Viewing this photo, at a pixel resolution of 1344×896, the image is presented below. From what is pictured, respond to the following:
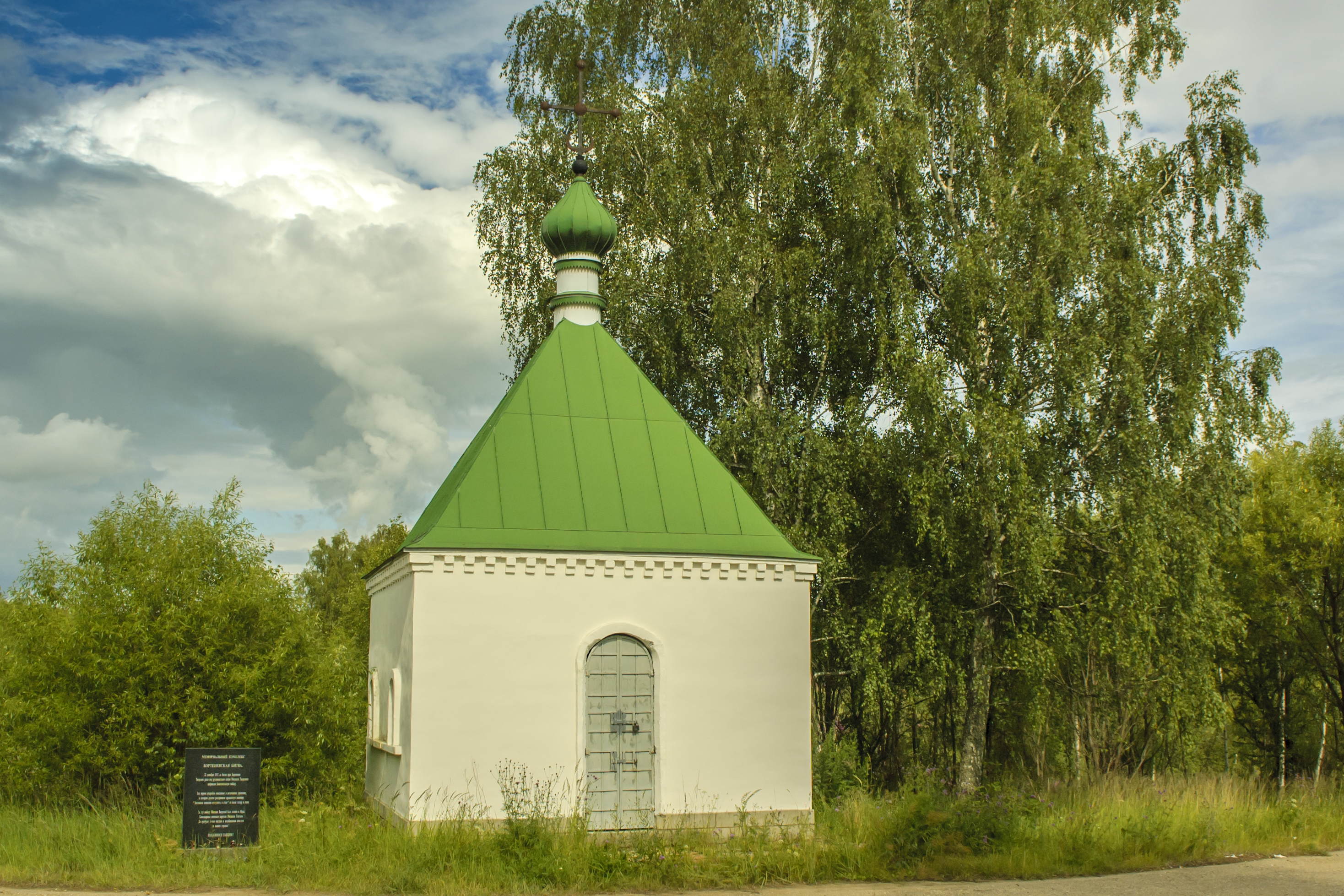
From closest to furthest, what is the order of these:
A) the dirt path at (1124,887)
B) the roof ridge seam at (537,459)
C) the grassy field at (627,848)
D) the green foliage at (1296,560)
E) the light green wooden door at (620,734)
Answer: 1. the dirt path at (1124,887)
2. the grassy field at (627,848)
3. the light green wooden door at (620,734)
4. the roof ridge seam at (537,459)
5. the green foliage at (1296,560)

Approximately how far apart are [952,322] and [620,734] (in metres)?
7.86

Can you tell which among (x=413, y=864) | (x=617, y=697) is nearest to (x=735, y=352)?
(x=617, y=697)

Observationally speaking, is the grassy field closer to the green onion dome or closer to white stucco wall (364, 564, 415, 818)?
white stucco wall (364, 564, 415, 818)

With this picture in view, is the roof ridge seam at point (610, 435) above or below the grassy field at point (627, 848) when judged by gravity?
above

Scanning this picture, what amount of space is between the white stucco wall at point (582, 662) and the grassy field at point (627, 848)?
1.80ft

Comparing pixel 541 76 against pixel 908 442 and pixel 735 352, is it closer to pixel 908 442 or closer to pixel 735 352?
pixel 735 352

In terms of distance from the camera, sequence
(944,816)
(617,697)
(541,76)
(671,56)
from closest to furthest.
→ (944,816) → (617,697) → (671,56) → (541,76)

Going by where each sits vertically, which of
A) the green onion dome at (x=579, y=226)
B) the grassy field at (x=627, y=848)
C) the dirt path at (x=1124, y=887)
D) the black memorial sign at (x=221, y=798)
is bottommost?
the dirt path at (x=1124, y=887)

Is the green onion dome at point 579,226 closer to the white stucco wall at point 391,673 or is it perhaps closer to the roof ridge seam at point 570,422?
the roof ridge seam at point 570,422

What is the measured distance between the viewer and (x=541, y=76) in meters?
20.2

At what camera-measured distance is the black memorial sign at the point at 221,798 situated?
8719mm

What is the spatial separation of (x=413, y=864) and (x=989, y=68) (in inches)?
550

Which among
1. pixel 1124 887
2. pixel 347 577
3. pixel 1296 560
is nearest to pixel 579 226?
pixel 1124 887

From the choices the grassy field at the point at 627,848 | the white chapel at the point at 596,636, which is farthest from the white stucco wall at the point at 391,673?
the grassy field at the point at 627,848
